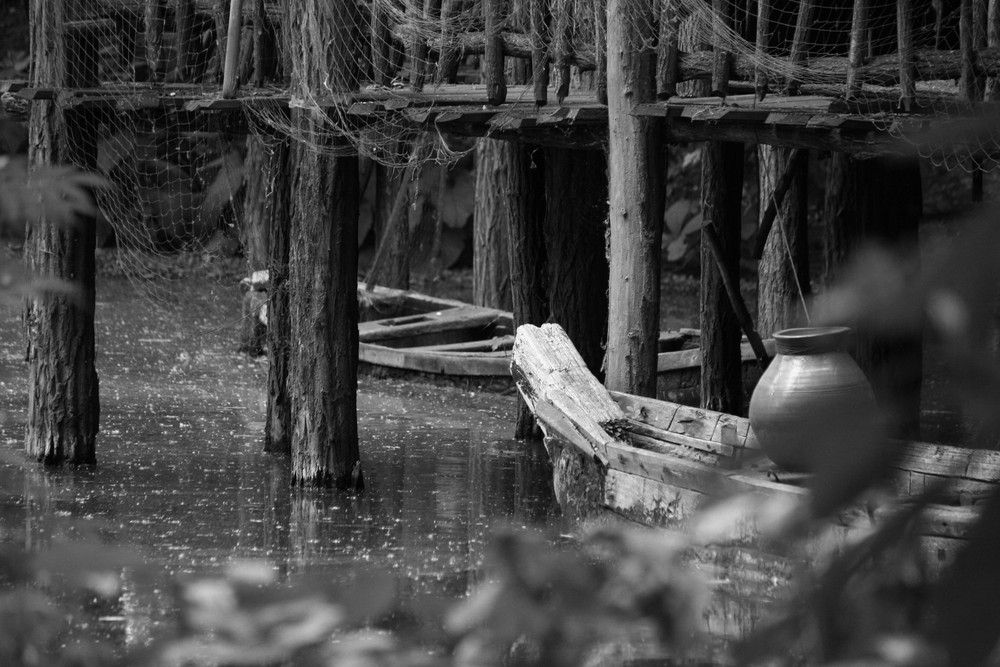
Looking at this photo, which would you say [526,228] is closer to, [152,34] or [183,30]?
[183,30]

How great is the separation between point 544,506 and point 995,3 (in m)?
4.10

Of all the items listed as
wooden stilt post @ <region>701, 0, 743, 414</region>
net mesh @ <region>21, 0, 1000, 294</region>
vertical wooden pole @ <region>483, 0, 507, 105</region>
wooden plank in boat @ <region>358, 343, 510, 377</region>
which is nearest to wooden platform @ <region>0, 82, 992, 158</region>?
net mesh @ <region>21, 0, 1000, 294</region>

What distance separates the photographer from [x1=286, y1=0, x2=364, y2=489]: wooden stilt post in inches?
336

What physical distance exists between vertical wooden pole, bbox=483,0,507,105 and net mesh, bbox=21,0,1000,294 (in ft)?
0.09

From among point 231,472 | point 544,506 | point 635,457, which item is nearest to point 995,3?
point 635,457

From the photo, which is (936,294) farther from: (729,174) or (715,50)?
(729,174)

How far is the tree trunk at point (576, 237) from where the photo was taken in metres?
10.7

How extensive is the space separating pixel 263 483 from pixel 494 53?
331 centimetres

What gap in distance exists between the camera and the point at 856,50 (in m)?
7.24

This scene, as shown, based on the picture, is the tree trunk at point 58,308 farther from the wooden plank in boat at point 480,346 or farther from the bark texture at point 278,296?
the wooden plank in boat at point 480,346

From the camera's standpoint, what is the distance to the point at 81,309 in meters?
9.44

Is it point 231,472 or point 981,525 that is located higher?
point 981,525

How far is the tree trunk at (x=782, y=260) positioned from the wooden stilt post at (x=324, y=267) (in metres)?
4.33

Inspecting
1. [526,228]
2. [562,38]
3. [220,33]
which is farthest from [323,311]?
[526,228]
